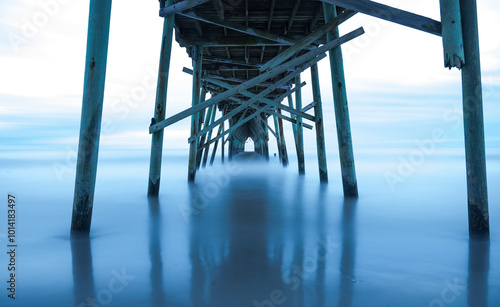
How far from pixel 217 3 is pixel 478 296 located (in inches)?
226

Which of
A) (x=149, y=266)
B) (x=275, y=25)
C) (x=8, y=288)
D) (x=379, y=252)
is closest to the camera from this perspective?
(x=8, y=288)

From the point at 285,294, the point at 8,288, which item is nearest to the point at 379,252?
the point at 285,294

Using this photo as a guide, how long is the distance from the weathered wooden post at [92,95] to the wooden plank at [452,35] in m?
3.13

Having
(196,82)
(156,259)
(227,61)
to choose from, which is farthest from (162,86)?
(227,61)

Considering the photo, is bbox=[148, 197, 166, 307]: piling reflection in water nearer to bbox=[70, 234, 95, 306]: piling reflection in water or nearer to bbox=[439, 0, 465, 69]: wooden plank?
bbox=[70, 234, 95, 306]: piling reflection in water

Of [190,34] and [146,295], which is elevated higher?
[190,34]

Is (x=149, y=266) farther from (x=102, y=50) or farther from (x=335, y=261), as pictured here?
(x=102, y=50)

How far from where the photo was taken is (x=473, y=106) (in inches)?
115

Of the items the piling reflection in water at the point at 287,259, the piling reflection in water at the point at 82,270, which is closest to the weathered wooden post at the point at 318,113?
the piling reflection in water at the point at 287,259

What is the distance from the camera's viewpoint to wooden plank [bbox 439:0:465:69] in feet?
9.01

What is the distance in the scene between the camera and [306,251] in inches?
110

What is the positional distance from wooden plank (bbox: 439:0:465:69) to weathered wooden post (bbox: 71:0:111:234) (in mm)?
3127

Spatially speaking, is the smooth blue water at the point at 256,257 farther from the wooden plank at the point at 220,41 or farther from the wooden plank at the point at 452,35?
the wooden plank at the point at 220,41

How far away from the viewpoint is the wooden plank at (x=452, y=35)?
275 cm
